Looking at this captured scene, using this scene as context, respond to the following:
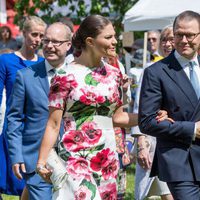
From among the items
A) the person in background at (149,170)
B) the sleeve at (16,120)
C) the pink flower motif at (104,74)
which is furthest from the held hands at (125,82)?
the person in background at (149,170)

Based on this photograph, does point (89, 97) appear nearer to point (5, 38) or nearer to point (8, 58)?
point (8, 58)

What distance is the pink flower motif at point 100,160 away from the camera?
17.0ft

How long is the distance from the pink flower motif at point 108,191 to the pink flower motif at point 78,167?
14 cm

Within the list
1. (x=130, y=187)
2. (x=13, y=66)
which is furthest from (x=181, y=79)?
(x=130, y=187)

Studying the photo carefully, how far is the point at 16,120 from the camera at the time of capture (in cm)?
628

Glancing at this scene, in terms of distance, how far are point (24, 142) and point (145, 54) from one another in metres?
5.76

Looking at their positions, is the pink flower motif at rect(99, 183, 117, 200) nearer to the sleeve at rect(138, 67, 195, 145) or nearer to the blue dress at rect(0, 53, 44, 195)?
the sleeve at rect(138, 67, 195, 145)

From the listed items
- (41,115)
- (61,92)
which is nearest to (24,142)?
(41,115)

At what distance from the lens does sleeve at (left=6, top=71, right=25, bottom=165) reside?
6.23 m

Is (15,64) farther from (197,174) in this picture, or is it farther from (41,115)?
(197,174)

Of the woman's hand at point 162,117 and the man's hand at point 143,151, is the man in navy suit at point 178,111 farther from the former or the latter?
the man's hand at point 143,151

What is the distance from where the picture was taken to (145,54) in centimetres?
1191

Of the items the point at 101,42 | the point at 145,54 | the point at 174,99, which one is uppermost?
the point at 101,42

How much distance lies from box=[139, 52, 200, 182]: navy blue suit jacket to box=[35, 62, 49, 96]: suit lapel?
1177 mm
